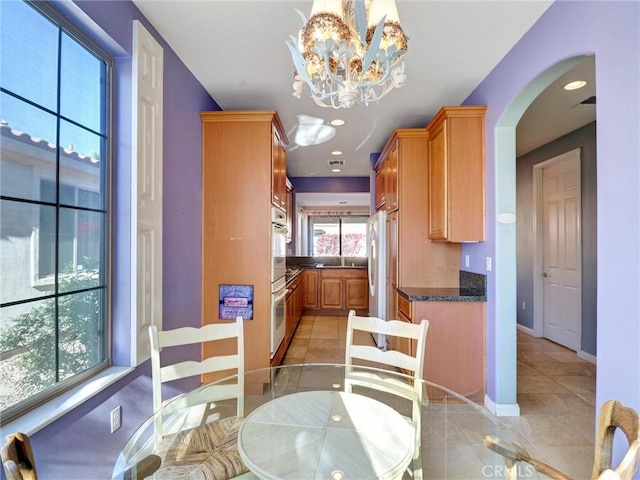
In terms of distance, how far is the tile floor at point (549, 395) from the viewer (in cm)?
190

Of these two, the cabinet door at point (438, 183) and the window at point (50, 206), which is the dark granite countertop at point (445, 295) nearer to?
the cabinet door at point (438, 183)

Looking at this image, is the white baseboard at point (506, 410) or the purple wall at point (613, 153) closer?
the purple wall at point (613, 153)

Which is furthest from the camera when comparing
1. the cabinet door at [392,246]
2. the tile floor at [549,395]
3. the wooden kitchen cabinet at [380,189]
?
the wooden kitchen cabinet at [380,189]

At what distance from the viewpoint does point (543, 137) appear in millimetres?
3881

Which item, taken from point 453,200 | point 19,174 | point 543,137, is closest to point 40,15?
point 19,174

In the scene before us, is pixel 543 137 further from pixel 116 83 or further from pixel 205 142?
pixel 116 83

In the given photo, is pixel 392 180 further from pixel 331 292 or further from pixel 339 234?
pixel 339 234

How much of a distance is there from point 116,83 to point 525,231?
16.5 feet

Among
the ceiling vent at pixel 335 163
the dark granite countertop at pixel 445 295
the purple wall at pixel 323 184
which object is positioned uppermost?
the ceiling vent at pixel 335 163

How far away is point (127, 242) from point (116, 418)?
36.7 inches

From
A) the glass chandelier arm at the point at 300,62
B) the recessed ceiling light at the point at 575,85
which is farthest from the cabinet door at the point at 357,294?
the glass chandelier arm at the point at 300,62

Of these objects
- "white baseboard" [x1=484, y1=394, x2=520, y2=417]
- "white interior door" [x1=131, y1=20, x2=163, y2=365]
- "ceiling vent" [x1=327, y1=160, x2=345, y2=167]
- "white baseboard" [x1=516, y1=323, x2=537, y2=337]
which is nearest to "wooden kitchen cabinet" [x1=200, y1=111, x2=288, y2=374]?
"white interior door" [x1=131, y1=20, x2=163, y2=365]

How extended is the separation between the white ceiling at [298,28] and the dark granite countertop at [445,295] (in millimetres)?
1777

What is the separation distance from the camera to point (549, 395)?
259 cm
